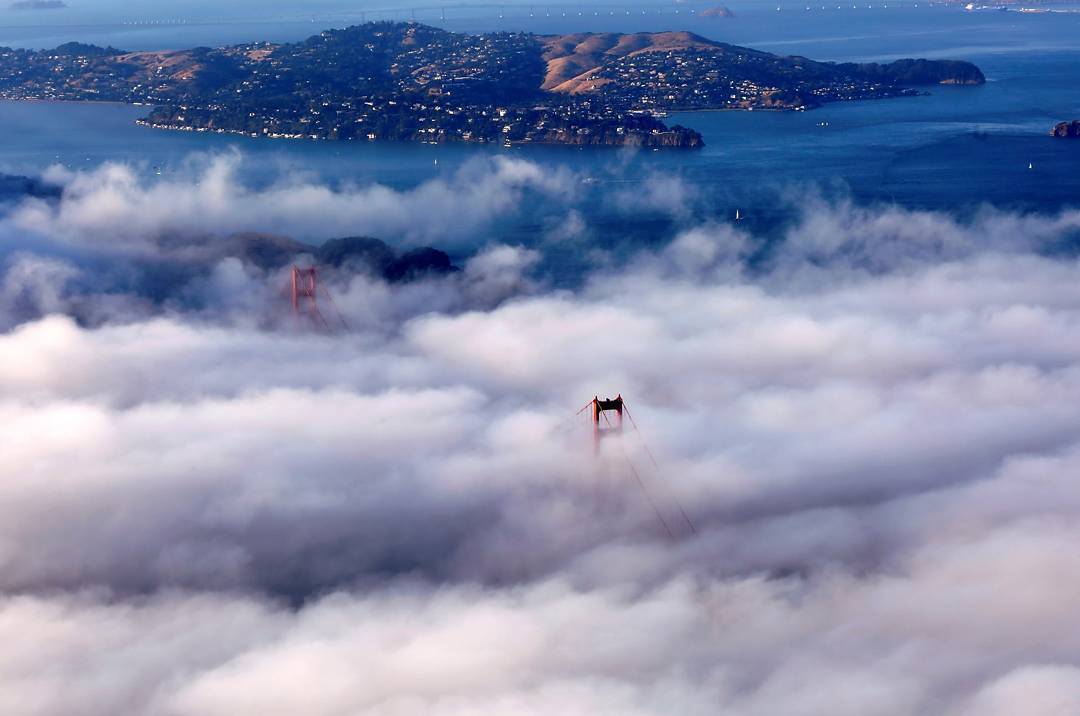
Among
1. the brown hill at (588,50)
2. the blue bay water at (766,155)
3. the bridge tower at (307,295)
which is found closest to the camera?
the bridge tower at (307,295)

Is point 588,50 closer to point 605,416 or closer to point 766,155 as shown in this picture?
point 766,155

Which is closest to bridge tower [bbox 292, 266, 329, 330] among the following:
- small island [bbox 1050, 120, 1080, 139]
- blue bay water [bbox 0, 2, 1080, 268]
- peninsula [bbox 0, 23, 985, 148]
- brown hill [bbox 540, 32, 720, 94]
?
blue bay water [bbox 0, 2, 1080, 268]

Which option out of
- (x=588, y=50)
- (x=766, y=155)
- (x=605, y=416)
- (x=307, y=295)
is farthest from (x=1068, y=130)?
(x=605, y=416)

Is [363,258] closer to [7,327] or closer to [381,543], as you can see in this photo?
[7,327]

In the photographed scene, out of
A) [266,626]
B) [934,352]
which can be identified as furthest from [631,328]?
[266,626]

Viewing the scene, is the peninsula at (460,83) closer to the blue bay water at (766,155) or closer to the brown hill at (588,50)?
the brown hill at (588,50)

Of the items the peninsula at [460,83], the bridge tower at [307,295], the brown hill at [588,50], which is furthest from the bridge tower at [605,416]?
the brown hill at [588,50]
